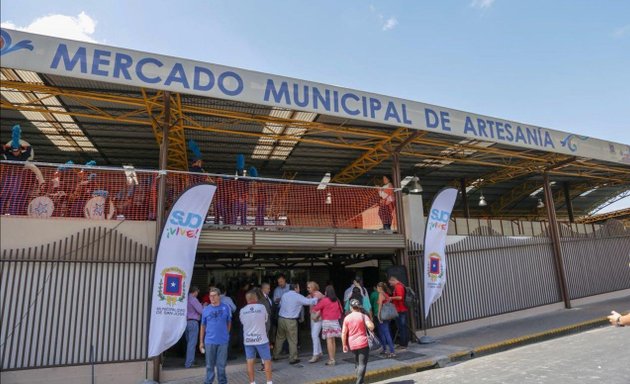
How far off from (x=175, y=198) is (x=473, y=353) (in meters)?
6.94

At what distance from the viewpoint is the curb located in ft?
25.1

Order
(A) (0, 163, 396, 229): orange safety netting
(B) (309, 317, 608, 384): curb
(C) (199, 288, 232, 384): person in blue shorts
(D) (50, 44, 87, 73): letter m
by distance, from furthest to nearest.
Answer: (A) (0, 163, 396, 229): orange safety netting, (B) (309, 317, 608, 384): curb, (D) (50, 44, 87, 73): letter m, (C) (199, 288, 232, 384): person in blue shorts

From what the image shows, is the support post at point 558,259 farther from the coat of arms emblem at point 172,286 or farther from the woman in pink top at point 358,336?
the coat of arms emblem at point 172,286

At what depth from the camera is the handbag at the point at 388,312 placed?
884 centimetres

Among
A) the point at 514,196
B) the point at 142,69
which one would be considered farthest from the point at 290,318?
the point at 514,196

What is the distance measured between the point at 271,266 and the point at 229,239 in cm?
536

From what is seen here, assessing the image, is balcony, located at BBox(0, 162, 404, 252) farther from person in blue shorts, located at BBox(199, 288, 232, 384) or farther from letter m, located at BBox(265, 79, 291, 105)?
person in blue shorts, located at BBox(199, 288, 232, 384)

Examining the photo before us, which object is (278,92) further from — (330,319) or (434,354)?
(434,354)

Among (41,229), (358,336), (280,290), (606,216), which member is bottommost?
(358,336)

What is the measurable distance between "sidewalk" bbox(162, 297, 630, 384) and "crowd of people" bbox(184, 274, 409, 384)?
1.00 ft

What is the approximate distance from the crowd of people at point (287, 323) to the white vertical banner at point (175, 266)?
56cm

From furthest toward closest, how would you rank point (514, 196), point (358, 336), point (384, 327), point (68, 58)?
point (514, 196) < point (384, 327) < point (68, 58) < point (358, 336)

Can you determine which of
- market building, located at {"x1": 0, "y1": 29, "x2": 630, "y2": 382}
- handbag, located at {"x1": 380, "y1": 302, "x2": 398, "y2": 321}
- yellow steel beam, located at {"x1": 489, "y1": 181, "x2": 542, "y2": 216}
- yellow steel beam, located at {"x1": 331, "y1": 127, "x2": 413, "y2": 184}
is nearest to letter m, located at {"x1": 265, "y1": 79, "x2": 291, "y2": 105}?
market building, located at {"x1": 0, "y1": 29, "x2": 630, "y2": 382}

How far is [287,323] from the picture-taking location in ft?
29.4
